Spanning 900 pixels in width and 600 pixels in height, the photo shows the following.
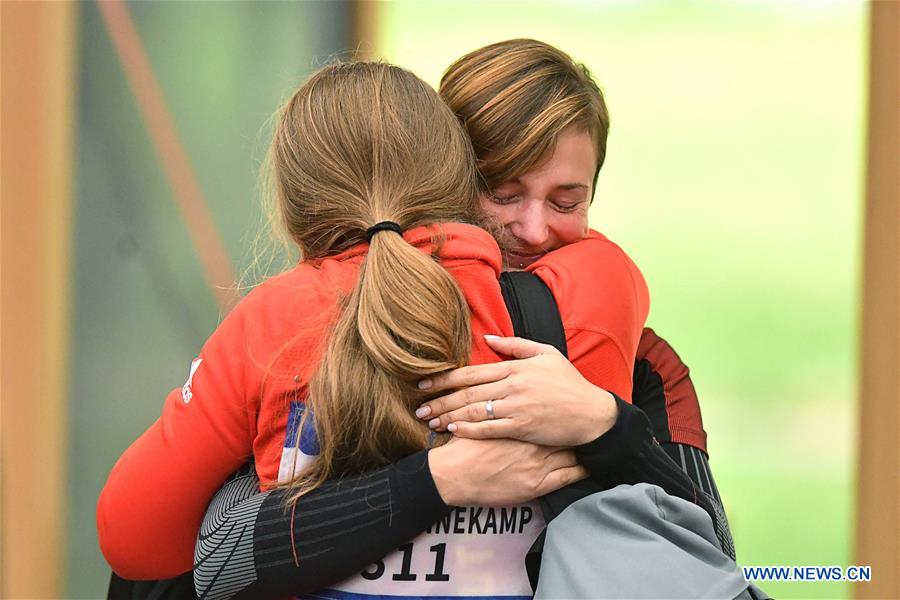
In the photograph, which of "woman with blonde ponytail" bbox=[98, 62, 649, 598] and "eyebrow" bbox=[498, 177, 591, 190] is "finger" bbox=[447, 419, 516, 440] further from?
"eyebrow" bbox=[498, 177, 591, 190]

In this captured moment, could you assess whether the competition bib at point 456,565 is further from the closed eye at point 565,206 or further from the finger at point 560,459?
the closed eye at point 565,206

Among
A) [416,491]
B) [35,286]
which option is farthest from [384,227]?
[35,286]

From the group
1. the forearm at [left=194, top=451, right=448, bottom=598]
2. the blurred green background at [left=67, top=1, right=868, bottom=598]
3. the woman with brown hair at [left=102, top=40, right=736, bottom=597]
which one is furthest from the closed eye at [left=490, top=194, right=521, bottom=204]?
the blurred green background at [left=67, top=1, right=868, bottom=598]

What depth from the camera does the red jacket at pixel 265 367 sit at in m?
1.22

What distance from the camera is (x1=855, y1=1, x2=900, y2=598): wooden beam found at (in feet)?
8.54

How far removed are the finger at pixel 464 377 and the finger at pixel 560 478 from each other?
145 mm

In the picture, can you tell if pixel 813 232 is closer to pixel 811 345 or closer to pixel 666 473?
pixel 811 345

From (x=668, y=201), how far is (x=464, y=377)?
5.49 feet

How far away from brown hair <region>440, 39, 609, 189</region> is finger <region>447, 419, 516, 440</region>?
48cm

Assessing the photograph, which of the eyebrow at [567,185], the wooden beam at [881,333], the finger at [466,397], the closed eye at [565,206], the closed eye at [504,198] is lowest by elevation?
the wooden beam at [881,333]

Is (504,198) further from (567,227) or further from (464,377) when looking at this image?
(464,377)

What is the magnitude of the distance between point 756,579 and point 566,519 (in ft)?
5.56

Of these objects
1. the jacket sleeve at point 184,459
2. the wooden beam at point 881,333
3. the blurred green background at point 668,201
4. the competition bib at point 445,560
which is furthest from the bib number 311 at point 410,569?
the wooden beam at point 881,333

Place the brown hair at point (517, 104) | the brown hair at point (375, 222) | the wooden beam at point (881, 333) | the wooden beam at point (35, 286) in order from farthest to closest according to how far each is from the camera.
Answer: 1. the wooden beam at point (35, 286)
2. the wooden beam at point (881, 333)
3. the brown hair at point (517, 104)
4. the brown hair at point (375, 222)
